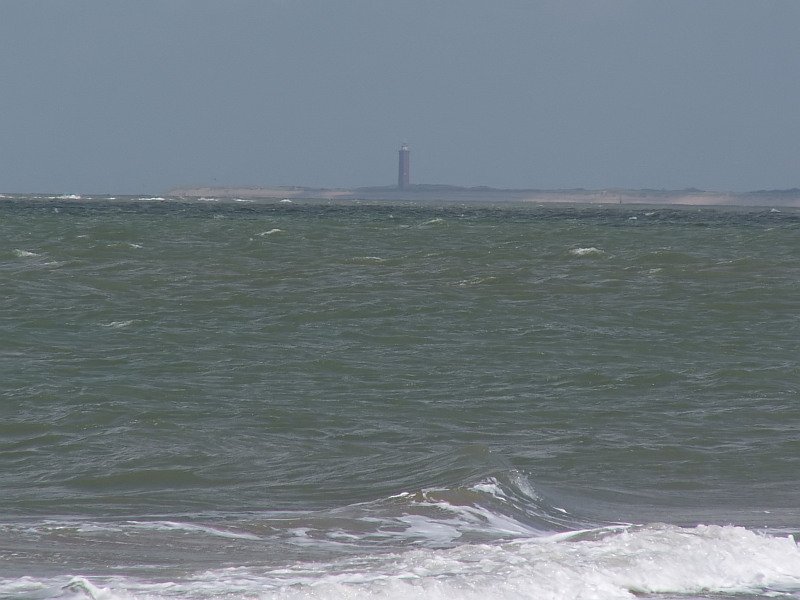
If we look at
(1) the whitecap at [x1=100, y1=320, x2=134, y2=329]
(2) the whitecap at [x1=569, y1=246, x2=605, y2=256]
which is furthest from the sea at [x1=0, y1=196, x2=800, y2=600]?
(2) the whitecap at [x1=569, y1=246, x2=605, y2=256]

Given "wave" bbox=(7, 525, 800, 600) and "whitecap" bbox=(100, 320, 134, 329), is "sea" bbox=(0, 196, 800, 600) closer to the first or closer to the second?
"wave" bbox=(7, 525, 800, 600)

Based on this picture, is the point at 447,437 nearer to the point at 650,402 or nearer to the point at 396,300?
the point at 650,402

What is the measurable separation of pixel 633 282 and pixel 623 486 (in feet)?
61.7

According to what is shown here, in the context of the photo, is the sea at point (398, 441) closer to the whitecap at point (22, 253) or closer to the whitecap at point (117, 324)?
the whitecap at point (117, 324)

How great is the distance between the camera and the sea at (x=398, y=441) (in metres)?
6.68

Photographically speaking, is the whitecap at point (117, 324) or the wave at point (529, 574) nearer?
the wave at point (529, 574)

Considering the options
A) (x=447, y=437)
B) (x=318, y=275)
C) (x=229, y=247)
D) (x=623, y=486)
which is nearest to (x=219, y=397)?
(x=447, y=437)

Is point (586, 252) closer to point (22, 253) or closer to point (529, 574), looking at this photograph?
point (22, 253)

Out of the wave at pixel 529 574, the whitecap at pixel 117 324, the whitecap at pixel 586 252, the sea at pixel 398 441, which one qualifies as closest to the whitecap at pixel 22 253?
the sea at pixel 398 441

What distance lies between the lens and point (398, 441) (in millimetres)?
11547

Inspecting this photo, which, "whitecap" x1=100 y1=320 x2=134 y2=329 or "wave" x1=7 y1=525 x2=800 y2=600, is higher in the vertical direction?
"wave" x1=7 y1=525 x2=800 y2=600

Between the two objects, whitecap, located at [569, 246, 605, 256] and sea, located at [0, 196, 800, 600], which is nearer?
sea, located at [0, 196, 800, 600]

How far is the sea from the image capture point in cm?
668

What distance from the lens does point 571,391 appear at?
14477 mm
